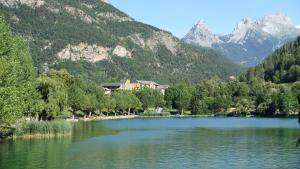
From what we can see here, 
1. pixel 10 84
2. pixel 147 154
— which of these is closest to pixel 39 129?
pixel 10 84

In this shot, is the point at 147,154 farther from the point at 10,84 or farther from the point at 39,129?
the point at 39,129

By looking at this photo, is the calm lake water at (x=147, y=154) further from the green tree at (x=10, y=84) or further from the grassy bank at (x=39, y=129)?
the green tree at (x=10, y=84)

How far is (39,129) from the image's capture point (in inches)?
3007

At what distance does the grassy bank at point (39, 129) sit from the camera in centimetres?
7462

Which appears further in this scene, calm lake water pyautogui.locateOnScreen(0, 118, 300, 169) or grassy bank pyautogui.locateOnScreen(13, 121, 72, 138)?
grassy bank pyautogui.locateOnScreen(13, 121, 72, 138)

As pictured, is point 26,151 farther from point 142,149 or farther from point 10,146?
point 142,149

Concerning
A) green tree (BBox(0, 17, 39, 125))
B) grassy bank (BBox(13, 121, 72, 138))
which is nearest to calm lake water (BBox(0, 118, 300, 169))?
grassy bank (BBox(13, 121, 72, 138))

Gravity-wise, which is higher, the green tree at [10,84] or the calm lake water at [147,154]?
the green tree at [10,84]

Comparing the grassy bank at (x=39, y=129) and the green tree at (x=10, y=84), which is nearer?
the green tree at (x=10, y=84)

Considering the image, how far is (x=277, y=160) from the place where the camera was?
53906 millimetres

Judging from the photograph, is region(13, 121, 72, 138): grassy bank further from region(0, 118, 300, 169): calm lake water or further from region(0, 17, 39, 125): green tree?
region(0, 17, 39, 125): green tree

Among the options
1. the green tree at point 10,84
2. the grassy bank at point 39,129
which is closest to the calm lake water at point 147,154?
the grassy bank at point 39,129

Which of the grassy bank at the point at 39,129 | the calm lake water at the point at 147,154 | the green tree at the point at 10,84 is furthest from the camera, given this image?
the grassy bank at the point at 39,129

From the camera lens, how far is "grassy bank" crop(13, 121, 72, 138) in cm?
7462
